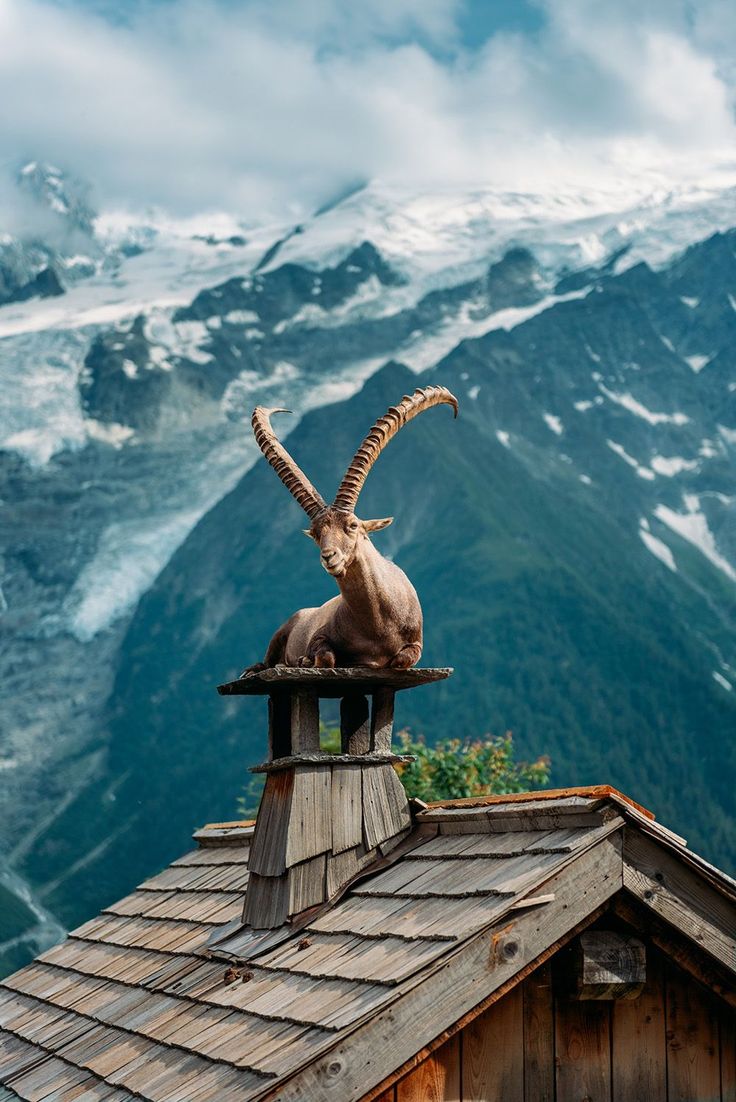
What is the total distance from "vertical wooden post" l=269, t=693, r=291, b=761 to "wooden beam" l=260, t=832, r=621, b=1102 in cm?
224

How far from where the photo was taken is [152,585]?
95812 millimetres

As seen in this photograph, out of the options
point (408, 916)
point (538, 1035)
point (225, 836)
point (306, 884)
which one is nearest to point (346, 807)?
point (306, 884)

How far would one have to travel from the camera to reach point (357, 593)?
711cm

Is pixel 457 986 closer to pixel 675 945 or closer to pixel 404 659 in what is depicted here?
pixel 675 945

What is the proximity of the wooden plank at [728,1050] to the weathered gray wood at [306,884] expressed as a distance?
5.91 feet

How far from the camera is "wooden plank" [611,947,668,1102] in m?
5.84

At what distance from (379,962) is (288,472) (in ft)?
8.83

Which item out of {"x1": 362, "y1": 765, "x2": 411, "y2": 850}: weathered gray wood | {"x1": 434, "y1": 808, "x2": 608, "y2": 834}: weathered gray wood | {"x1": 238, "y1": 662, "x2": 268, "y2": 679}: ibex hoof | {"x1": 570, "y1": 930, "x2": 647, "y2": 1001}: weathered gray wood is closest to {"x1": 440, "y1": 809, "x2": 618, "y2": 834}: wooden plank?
{"x1": 434, "y1": 808, "x2": 608, "y2": 834}: weathered gray wood

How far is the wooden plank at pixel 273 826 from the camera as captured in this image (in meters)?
6.92

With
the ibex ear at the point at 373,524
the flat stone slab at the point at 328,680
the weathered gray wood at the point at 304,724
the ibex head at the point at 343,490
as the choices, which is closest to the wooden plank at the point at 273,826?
the weathered gray wood at the point at 304,724

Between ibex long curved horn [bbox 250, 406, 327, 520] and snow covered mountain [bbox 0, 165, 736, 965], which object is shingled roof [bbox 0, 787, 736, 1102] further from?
snow covered mountain [bbox 0, 165, 736, 965]

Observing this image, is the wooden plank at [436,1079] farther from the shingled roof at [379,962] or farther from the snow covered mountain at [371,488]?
the snow covered mountain at [371,488]

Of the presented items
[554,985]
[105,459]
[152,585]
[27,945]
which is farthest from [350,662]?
[105,459]

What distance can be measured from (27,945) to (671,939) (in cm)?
5304
